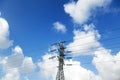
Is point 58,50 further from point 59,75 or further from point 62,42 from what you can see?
point 59,75

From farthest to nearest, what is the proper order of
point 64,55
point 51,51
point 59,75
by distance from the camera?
point 51,51 < point 64,55 < point 59,75

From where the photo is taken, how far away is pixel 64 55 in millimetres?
57719

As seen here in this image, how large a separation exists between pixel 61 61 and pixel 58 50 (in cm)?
352

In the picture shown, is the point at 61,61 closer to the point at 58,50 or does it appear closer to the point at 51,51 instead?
the point at 58,50

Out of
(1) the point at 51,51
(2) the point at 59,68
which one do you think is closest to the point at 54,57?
(1) the point at 51,51

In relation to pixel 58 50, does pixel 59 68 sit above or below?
below

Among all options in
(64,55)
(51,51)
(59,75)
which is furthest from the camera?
(51,51)

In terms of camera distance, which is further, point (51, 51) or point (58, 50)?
point (51, 51)

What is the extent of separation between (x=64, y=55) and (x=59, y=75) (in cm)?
603

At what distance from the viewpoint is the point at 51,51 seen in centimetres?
6331

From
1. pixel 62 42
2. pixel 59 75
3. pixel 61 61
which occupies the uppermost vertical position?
pixel 62 42

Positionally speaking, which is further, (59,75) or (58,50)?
(58,50)

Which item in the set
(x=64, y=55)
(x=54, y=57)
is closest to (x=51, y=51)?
(x=54, y=57)

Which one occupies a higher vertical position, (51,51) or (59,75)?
(51,51)
